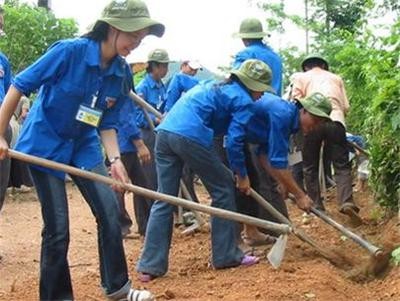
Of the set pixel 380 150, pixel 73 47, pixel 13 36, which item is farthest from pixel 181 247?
pixel 13 36

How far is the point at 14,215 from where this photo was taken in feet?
31.2

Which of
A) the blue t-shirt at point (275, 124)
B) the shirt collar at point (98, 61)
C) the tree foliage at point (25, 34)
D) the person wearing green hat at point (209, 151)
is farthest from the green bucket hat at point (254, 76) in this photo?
the tree foliage at point (25, 34)

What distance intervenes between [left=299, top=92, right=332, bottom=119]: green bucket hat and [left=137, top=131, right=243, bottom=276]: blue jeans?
33.4 inches

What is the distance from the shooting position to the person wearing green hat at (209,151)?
5.53m

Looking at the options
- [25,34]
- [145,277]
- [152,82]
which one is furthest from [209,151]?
[25,34]

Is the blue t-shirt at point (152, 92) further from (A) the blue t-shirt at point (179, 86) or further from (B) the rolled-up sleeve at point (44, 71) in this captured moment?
(B) the rolled-up sleeve at point (44, 71)

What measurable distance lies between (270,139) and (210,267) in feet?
3.59

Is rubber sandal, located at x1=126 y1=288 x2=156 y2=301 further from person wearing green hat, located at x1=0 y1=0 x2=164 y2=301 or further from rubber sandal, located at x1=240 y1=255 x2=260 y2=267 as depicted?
rubber sandal, located at x1=240 y1=255 x2=260 y2=267

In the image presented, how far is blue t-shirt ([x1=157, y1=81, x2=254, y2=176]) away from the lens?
548 cm

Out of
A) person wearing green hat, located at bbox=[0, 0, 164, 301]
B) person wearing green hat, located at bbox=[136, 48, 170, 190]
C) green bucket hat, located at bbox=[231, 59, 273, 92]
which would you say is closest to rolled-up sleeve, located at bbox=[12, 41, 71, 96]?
person wearing green hat, located at bbox=[0, 0, 164, 301]

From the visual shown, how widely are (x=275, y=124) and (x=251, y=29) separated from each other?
1855mm

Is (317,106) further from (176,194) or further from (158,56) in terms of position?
(158,56)

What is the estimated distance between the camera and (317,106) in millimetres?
6168

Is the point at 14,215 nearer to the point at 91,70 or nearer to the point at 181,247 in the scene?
the point at 181,247
